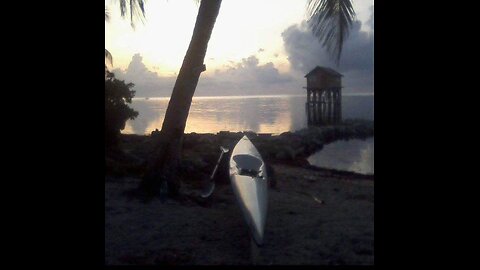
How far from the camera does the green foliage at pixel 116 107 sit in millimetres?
11312

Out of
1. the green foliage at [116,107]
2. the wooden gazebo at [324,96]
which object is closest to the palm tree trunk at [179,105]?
the green foliage at [116,107]

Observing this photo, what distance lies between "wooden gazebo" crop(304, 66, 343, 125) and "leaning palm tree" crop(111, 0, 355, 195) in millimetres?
21743

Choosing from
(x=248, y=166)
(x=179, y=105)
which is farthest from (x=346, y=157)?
(x=179, y=105)

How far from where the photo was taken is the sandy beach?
534 centimetres

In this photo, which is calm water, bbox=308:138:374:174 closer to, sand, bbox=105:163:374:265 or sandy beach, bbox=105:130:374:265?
sandy beach, bbox=105:130:374:265

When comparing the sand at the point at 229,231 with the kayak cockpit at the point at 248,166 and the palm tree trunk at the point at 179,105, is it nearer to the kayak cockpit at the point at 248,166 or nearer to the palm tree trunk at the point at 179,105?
the palm tree trunk at the point at 179,105

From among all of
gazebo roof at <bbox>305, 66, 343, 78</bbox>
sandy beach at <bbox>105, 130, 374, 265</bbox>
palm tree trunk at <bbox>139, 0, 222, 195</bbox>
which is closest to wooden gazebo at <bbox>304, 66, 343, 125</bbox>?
gazebo roof at <bbox>305, 66, 343, 78</bbox>

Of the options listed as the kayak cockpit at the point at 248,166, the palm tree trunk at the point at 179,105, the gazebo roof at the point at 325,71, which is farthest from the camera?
the gazebo roof at the point at 325,71

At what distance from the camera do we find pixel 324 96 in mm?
30359

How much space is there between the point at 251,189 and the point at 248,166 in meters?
1.43

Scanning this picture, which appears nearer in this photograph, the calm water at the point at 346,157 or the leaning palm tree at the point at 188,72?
the leaning palm tree at the point at 188,72
